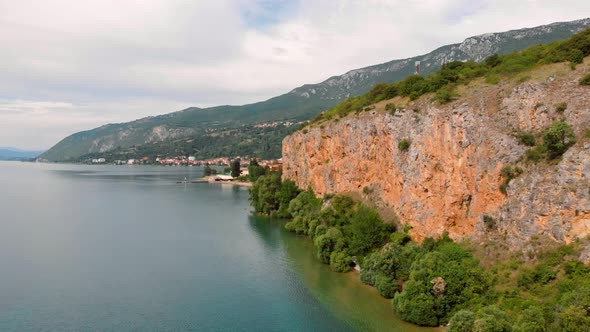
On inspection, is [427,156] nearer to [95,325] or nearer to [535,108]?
[535,108]

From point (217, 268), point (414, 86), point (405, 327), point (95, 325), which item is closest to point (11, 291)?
point (95, 325)

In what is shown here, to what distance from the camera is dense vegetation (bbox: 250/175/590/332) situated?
2184 cm

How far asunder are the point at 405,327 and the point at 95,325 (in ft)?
69.3

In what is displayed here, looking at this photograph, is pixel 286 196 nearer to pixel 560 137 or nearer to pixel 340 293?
pixel 340 293

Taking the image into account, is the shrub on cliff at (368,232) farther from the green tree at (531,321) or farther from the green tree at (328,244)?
the green tree at (531,321)

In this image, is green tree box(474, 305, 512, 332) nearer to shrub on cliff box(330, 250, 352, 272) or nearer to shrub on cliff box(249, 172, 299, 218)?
shrub on cliff box(330, 250, 352, 272)

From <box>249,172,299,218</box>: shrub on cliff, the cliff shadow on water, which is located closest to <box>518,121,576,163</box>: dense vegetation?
the cliff shadow on water

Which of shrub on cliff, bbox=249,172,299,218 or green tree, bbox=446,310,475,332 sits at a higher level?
shrub on cliff, bbox=249,172,299,218

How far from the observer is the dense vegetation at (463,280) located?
21844 mm

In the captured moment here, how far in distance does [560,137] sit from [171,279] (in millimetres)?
33383

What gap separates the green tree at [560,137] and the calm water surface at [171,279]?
1544 cm

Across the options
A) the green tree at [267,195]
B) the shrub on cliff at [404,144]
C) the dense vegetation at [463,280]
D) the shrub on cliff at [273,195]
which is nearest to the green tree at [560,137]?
the dense vegetation at [463,280]

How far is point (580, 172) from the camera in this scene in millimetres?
25391

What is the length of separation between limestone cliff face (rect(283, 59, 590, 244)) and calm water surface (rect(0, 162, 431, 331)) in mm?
9324
